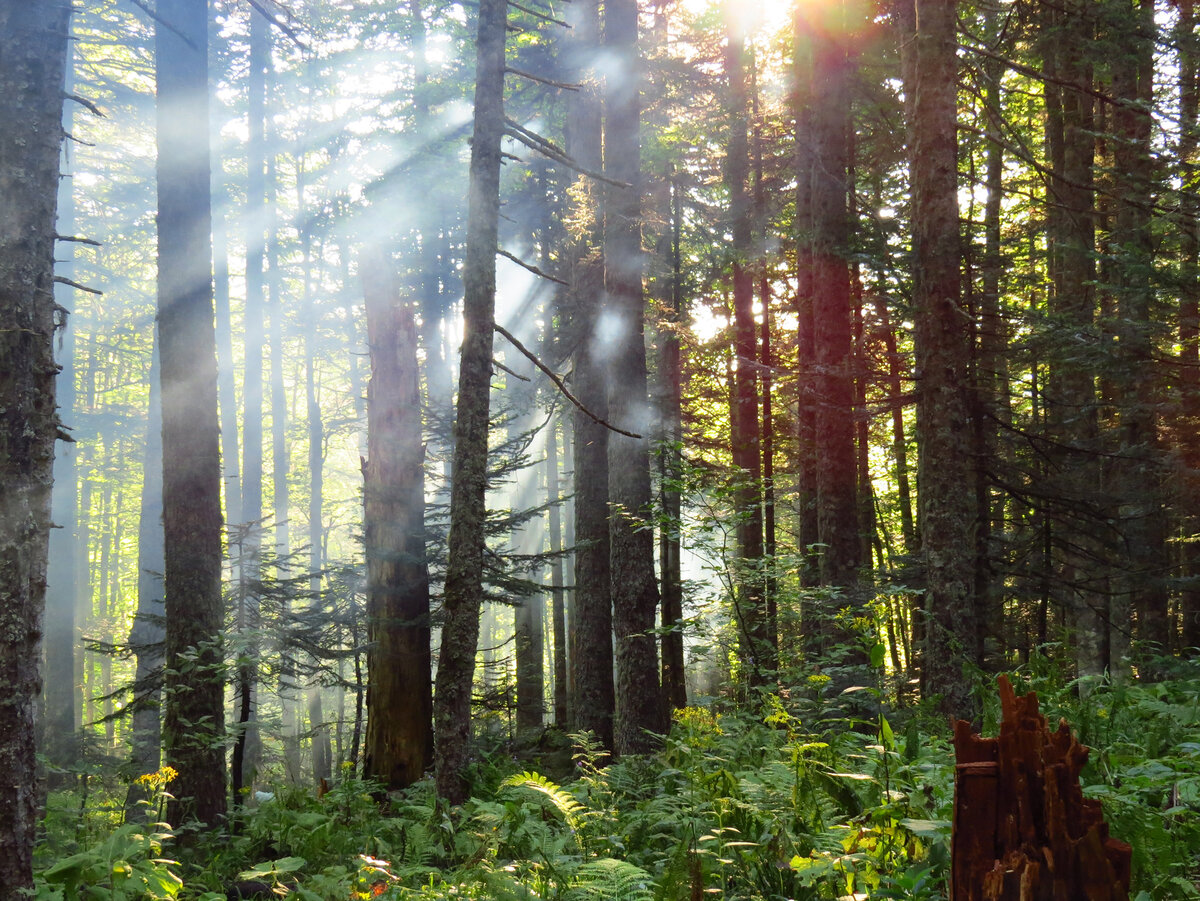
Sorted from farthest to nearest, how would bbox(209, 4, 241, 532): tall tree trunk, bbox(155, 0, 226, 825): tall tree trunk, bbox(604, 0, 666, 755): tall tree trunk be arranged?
bbox(209, 4, 241, 532): tall tree trunk, bbox(604, 0, 666, 755): tall tree trunk, bbox(155, 0, 226, 825): tall tree trunk

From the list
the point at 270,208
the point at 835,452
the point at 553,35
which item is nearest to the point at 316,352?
the point at 270,208

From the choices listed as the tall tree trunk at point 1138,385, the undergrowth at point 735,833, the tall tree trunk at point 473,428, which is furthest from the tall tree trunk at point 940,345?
the tall tree trunk at point 473,428

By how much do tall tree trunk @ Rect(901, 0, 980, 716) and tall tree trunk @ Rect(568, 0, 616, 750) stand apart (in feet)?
16.3

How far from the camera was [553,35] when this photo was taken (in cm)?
1586

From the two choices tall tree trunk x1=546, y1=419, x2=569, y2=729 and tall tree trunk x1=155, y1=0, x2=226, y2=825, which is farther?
tall tree trunk x1=546, y1=419, x2=569, y2=729

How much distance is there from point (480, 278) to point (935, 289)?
4574 millimetres

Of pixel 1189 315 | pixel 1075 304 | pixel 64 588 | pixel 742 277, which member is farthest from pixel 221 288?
pixel 1189 315

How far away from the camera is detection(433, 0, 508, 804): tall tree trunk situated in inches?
294

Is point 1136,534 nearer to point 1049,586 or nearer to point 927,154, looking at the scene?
point 1049,586

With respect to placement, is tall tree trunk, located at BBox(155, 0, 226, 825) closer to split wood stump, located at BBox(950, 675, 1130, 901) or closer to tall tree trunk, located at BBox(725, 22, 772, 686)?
split wood stump, located at BBox(950, 675, 1130, 901)

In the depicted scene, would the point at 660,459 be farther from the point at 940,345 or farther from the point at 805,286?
the point at 805,286

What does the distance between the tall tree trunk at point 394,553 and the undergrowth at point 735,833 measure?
13.1 ft

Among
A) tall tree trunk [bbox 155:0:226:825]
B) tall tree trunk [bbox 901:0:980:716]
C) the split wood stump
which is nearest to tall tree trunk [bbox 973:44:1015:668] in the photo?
tall tree trunk [bbox 901:0:980:716]

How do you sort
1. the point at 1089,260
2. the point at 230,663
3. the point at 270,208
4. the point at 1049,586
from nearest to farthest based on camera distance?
the point at 230,663 < the point at 1049,586 < the point at 1089,260 < the point at 270,208
